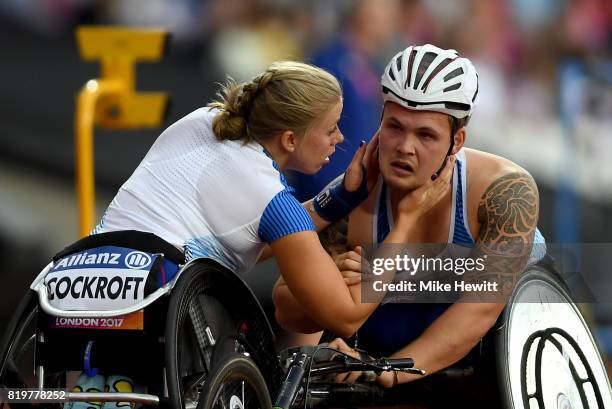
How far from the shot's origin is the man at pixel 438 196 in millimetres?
4797

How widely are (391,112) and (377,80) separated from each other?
3437 mm

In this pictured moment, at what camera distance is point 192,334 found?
4.09 meters

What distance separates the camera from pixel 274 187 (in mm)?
4285

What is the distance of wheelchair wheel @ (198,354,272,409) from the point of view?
153 inches

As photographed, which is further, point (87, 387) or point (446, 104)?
point (446, 104)

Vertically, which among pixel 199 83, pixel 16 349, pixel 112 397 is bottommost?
pixel 112 397

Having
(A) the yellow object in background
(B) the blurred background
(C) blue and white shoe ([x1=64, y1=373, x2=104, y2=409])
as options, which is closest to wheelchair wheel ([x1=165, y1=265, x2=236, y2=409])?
(C) blue and white shoe ([x1=64, y1=373, x2=104, y2=409])

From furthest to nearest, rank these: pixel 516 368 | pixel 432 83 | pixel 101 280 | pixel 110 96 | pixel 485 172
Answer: pixel 110 96 → pixel 485 172 → pixel 516 368 → pixel 432 83 → pixel 101 280

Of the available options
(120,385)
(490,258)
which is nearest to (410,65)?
(490,258)

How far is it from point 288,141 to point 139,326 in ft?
2.93

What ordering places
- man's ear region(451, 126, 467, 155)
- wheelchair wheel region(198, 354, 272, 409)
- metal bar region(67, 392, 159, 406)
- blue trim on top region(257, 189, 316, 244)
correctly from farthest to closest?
man's ear region(451, 126, 467, 155) < blue trim on top region(257, 189, 316, 244) < wheelchair wheel region(198, 354, 272, 409) < metal bar region(67, 392, 159, 406)

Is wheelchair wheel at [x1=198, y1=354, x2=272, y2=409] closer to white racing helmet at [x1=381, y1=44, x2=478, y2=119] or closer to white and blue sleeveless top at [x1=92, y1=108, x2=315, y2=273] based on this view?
white and blue sleeveless top at [x1=92, y1=108, x2=315, y2=273]

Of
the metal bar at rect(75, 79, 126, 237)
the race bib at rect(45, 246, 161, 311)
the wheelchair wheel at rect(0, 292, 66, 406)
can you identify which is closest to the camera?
the race bib at rect(45, 246, 161, 311)

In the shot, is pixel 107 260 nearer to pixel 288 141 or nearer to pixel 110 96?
pixel 288 141
